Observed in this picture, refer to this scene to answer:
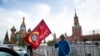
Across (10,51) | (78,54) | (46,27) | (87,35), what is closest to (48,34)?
(46,27)

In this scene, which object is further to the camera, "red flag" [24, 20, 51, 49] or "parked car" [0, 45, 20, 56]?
"red flag" [24, 20, 51, 49]

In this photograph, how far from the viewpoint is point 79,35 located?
116375 millimetres

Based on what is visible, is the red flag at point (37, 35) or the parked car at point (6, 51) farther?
the red flag at point (37, 35)

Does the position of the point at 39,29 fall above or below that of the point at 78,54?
above

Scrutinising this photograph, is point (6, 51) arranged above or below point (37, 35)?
below

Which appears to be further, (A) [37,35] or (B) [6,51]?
(A) [37,35]

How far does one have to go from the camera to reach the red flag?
10594 millimetres

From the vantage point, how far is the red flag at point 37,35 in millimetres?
10594

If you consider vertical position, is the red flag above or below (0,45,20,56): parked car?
above

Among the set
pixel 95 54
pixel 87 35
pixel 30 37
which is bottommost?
pixel 95 54

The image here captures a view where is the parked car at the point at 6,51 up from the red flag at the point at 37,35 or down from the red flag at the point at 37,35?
down

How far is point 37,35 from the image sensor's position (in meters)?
10.8

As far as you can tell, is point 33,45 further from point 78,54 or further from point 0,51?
point 0,51

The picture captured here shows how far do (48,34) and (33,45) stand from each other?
0.99 m
